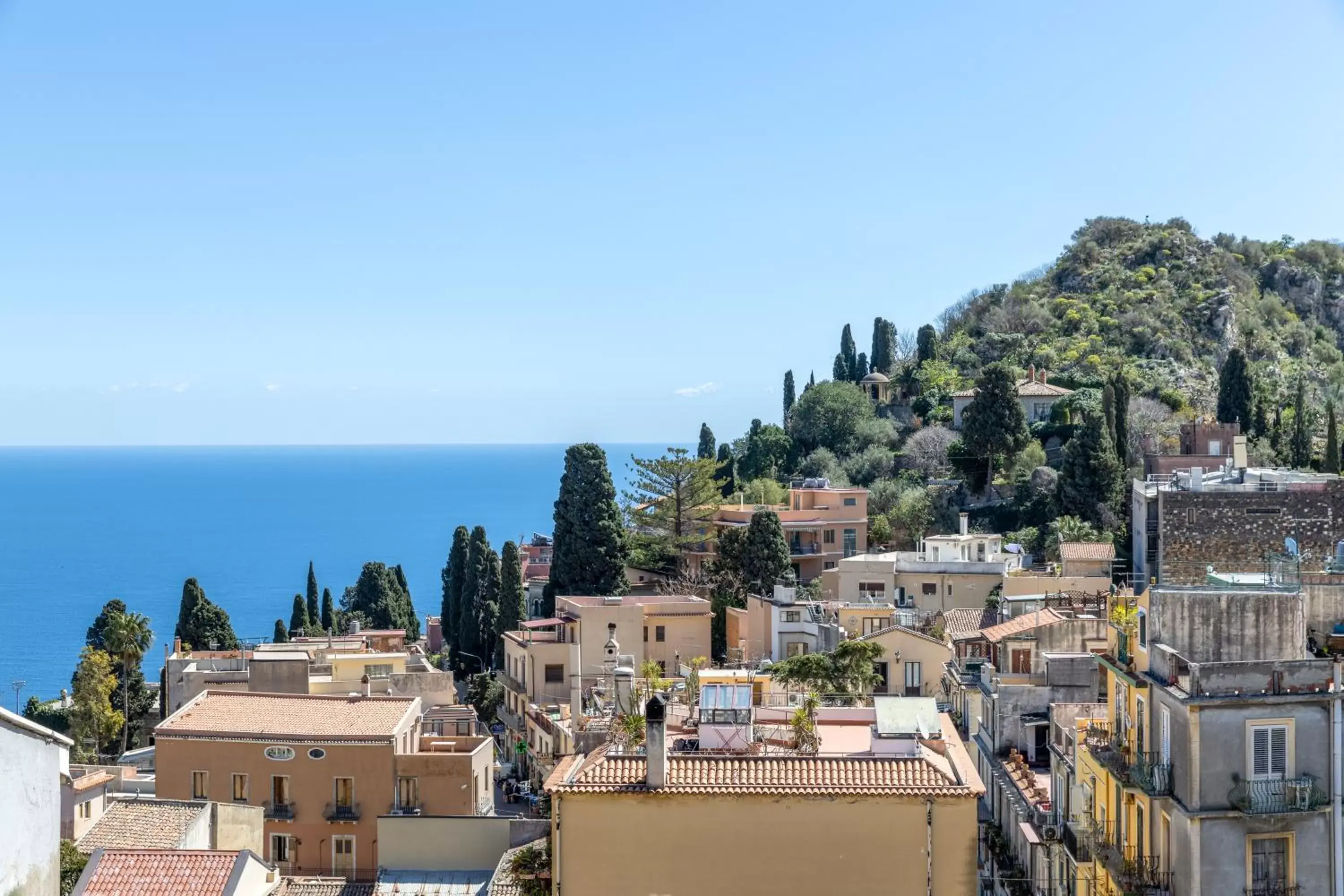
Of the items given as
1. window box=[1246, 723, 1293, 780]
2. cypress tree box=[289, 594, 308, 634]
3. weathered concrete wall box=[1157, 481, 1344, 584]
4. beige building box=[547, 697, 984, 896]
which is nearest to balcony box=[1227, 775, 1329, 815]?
window box=[1246, 723, 1293, 780]

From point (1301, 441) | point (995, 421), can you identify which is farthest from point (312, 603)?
point (1301, 441)

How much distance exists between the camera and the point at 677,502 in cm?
5222

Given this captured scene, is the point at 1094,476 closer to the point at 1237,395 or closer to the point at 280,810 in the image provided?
the point at 1237,395

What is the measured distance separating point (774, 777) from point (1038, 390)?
49047 millimetres

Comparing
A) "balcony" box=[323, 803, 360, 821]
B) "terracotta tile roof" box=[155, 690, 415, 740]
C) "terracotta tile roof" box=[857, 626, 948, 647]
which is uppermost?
"terracotta tile roof" box=[857, 626, 948, 647]

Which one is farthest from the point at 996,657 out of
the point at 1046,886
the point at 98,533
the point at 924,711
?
the point at 98,533

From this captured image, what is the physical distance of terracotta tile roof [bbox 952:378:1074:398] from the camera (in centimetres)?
6175

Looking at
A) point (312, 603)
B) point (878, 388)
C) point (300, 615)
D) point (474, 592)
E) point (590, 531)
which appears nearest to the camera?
point (590, 531)

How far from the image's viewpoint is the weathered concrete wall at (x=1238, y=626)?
15.7m

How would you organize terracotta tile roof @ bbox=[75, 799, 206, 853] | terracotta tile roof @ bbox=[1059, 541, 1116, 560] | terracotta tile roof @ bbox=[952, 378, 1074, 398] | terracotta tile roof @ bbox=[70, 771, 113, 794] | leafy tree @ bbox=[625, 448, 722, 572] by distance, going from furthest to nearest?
1. terracotta tile roof @ bbox=[952, 378, 1074, 398]
2. leafy tree @ bbox=[625, 448, 722, 572]
3. terracotta tile roof @ bbox=[1059, 541, 1116, 560]
4. terracotta tile roof @ bbox=[70, 771, 113, 794]
5. terracotta tile roof @ bbox=[75, 799, 206, 853]

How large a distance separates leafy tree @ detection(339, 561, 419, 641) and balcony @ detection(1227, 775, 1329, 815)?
51532mm

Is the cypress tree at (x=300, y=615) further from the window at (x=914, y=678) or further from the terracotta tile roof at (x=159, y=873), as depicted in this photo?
the terracotta tile roof at (x=159, y=873)

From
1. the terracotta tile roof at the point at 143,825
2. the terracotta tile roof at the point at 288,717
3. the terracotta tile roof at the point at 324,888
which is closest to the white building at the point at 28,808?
the terracotta tile roof at the point at 324,888

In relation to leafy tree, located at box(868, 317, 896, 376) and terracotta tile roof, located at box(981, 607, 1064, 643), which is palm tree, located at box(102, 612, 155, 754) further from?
leafy tree, located at box(868, 317, 896, 376)
